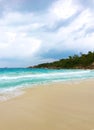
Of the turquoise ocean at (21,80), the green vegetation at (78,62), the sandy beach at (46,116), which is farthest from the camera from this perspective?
the green vegetation at (78,62)

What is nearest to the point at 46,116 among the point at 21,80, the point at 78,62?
the point at 21,80

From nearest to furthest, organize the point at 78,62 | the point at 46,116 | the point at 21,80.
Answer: the point at 46,116, the point at 21,80, the point at 78,62

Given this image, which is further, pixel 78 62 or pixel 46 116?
pixel 78 62

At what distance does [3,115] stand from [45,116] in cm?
106

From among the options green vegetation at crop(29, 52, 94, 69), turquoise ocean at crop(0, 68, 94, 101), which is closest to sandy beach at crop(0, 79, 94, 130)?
turquoise ocean at crop(0, 68, 94, 101)

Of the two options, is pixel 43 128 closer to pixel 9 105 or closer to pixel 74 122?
pixel 74 122

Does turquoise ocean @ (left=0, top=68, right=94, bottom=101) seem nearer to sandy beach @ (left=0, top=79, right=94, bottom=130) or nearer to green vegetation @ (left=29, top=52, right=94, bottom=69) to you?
sandy beach @ (left=0, top=79, right=94, bottom=130)

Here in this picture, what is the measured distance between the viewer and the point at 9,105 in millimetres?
7977

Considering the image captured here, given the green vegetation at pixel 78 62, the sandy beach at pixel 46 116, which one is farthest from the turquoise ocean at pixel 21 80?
the green vegetation at pixel 78 62

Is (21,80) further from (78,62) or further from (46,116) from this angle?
(78,62)

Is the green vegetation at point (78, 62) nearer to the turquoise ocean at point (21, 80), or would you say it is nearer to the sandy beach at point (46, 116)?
the turquoise ocean at point (21, 80)

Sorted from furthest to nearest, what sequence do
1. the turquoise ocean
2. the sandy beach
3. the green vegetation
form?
the green vegetation, the turquoise ocean, the sandy beach

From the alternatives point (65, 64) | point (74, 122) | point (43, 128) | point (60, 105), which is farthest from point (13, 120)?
point (65, 64)

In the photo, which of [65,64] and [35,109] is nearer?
[35,109]
